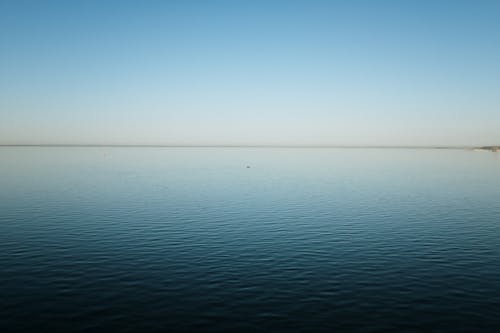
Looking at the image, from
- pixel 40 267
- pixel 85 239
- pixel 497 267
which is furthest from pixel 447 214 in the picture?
pixel 40 267

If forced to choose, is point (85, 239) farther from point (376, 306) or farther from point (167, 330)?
point (376, 306)

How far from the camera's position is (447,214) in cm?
8238

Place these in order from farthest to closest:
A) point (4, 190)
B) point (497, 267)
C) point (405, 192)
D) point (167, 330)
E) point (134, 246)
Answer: point (405, 192) → point (4, 190) → point (134, 246) → point (497, 267) → point (167, 330)

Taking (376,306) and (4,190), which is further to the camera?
(4,190)

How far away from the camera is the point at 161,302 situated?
36.3m

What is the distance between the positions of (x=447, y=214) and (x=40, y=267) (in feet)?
240

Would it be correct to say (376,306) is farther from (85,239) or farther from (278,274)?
(85,239)

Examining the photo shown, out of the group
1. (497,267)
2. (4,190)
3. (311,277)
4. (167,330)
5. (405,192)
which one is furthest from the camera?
(405,192)

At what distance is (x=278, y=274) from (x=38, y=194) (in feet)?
269

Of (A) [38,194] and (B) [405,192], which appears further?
(B) [405,192]

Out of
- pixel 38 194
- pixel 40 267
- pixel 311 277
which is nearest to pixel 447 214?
pixel 311 277

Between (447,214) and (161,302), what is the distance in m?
66.4

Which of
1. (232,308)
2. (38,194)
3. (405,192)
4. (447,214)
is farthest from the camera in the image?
(405,192)

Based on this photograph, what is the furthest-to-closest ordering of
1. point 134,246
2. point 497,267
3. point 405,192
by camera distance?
point 405,192
point 134,246
point 497,267
